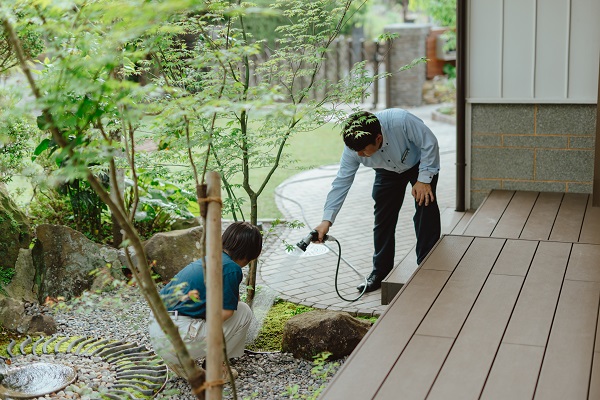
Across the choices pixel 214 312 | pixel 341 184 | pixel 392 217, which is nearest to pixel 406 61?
pixel 392 217

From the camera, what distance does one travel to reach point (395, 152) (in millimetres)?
4898

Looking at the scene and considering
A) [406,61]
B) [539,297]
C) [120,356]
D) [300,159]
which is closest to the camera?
[539,297]

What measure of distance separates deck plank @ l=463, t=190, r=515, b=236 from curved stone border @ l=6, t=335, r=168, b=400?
208 centimetres

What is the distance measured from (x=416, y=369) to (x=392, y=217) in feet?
7.39

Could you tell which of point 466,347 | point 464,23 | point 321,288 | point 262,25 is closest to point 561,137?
point 464,23

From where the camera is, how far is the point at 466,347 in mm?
3201

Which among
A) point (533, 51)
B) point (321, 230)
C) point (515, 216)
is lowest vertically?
point (515, 216)

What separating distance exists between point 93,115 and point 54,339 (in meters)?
2.55

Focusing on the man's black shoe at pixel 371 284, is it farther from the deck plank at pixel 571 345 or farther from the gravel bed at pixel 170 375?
the deck plank at pixel 571 345

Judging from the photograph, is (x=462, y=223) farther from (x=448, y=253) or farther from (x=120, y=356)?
(x=120, y=356)

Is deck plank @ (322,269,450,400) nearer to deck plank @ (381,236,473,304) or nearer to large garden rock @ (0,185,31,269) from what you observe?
deck plank @ (381,236,473,304)

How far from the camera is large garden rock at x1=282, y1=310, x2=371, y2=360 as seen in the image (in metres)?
4.20

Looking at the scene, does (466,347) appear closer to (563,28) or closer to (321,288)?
(321,288)

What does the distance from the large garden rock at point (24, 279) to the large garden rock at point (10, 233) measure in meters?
0.09
